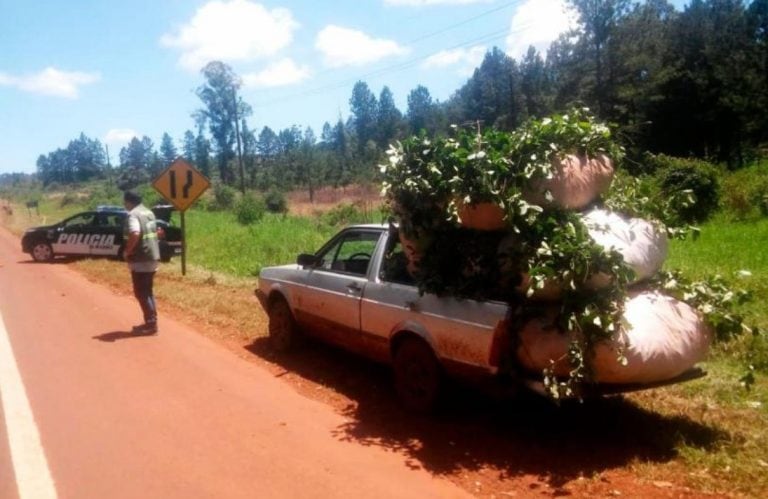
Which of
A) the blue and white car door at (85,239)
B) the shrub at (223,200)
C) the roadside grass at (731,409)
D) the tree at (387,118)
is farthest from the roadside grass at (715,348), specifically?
the tree at (387,118)

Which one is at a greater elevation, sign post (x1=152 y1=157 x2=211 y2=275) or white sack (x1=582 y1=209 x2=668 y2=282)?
sign post (x1=152 y1=157 x2=211 y2=275)

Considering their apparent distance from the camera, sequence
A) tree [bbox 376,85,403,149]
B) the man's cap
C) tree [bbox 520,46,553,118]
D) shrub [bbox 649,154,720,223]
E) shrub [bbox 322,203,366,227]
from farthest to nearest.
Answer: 1. tree [bbox 376,85,403,149]
2. tree [bbox 520,46,553,118]
3. shrub [bbox 322,203,366,227]
4. shrub [bbox 649,154,720,223]
5. the man's cap

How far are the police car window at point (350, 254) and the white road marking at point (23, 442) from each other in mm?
3172

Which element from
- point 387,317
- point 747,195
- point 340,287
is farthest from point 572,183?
point 747,195

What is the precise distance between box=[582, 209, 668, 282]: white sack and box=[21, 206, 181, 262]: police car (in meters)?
14.7

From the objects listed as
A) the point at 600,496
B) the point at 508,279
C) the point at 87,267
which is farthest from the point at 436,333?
the point at 87,267

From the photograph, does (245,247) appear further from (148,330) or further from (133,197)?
(148,330)

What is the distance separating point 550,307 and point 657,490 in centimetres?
137

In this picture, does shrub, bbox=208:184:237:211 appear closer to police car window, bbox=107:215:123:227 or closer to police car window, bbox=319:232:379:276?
police car window, bbox=107:215:123:227

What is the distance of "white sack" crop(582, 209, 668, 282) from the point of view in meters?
4.69

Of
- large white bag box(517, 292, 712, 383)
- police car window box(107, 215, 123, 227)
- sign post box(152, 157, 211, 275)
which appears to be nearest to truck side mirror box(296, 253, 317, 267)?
large white bag box(517, 292, 712, 383)

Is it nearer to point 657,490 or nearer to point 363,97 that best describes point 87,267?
point 657,490

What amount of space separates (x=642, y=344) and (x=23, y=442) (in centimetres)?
462

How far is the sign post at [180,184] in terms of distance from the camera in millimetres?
13656
